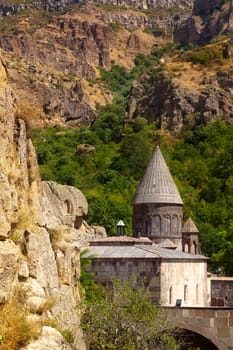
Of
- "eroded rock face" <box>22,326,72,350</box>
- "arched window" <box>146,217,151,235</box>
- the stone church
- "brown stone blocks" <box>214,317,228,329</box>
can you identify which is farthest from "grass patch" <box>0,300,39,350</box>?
"arched window" <box>146,217,151,235</box>

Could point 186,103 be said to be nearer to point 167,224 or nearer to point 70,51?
point 167,224

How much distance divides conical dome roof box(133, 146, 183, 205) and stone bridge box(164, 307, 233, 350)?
587 inches

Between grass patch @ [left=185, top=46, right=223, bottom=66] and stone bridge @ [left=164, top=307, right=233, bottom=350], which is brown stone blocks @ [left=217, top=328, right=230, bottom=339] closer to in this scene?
stone bridge @ [left=164, top=307, right=233, bottom=350]

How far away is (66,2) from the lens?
192375 millimetres

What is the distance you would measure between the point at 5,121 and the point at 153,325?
23.7 feet

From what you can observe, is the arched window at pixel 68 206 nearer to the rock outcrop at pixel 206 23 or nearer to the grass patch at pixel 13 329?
the grass patch at pixel 13 329

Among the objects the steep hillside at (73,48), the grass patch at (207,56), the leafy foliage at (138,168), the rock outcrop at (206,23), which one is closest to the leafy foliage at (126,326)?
the leafy foliage at (138,168)

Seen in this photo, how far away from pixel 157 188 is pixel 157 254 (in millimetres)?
12000

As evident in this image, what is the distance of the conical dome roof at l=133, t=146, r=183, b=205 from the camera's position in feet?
119

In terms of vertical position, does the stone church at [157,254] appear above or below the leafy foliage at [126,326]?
above

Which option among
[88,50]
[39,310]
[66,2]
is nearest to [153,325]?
[39,310]

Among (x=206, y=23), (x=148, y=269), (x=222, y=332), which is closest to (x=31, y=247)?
(x=222, y=332)

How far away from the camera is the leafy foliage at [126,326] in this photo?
16656mm

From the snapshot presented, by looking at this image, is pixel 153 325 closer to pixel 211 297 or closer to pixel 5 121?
pixel 5 121
